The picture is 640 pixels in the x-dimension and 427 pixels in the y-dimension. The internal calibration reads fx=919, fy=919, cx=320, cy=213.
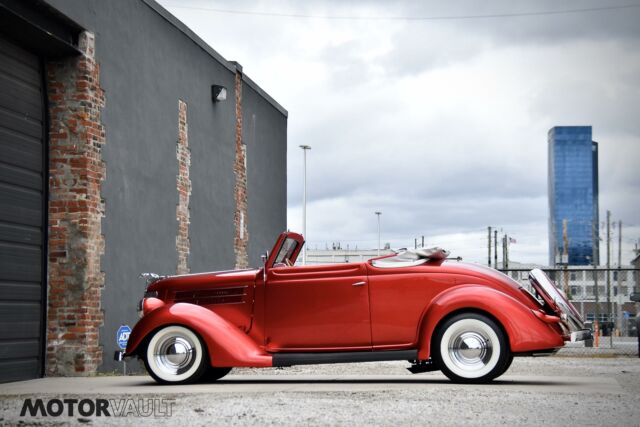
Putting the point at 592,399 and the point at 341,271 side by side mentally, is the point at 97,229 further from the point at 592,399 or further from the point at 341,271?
the point at 592,399

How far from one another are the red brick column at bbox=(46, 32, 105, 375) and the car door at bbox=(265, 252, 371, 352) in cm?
403

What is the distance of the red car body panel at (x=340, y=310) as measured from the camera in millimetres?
9000

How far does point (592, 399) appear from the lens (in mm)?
7789

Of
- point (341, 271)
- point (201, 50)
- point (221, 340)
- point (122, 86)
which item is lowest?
point (221, 340)

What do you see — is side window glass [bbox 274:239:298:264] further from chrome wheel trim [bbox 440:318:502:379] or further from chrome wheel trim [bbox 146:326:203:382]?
chrome wheel trim [bbox 440:318:502:379]

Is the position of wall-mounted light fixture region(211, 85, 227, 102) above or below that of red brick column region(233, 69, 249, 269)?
above

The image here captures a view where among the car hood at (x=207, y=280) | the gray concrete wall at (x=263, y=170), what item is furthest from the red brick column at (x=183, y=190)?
the car hood at (x=207, y=280)

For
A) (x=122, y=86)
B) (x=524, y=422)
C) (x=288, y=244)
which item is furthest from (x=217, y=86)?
(x=524, y=422)

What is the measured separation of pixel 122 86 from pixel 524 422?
9746mm

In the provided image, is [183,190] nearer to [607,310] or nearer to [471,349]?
[471,349]

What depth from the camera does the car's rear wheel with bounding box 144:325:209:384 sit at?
31.0 feet

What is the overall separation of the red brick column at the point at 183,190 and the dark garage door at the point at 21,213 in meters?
4.58

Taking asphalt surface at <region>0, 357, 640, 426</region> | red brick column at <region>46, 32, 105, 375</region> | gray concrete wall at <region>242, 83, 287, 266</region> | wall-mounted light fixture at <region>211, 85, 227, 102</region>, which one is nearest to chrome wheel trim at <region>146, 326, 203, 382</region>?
asphalt surface at <region>0, 357, 640, 426</region>

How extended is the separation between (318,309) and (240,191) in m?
12.1
